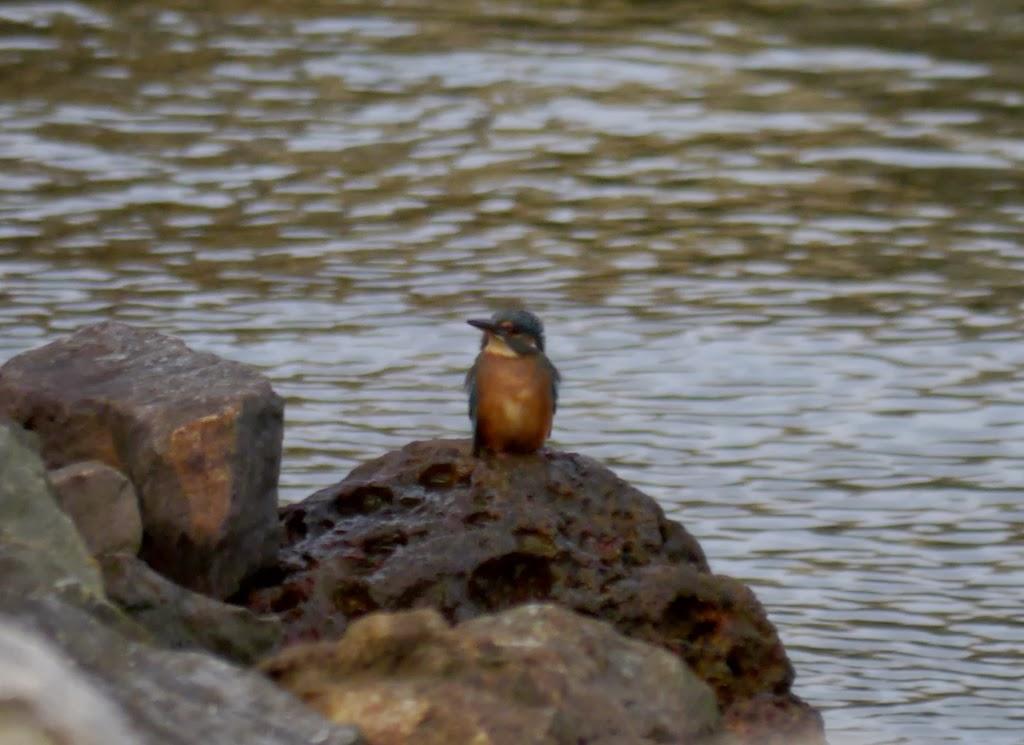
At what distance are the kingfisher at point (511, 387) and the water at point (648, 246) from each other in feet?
4.28

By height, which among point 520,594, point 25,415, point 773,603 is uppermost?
point 25,415

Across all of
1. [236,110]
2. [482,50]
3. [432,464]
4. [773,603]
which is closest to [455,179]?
[236,110]

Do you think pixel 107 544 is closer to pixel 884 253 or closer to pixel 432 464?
pixel 432 464

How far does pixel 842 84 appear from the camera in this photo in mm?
15812

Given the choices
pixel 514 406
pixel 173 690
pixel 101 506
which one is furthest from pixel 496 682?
pixel 514 406

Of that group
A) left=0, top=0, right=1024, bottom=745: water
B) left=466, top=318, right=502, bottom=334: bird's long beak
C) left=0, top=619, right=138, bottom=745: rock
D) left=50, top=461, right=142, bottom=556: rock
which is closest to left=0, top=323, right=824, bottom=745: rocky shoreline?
left=50, top=461, right=142, bottom=556: rock

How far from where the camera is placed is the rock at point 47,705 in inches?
181

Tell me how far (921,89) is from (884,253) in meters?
3.43

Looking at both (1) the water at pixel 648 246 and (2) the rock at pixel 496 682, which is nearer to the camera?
(2) the rock at pixel 496 682

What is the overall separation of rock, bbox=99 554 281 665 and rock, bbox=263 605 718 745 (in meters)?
0.40

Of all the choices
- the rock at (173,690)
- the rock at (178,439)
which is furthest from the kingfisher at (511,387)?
the rock at (173,690)

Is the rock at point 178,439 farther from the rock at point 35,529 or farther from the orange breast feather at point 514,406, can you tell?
the rock at point 35,529

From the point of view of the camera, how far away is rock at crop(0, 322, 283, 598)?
6.29 meters

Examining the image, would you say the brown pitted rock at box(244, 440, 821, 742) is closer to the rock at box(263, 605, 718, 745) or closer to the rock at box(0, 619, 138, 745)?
the rock at box(263, 605, 718, 745)
